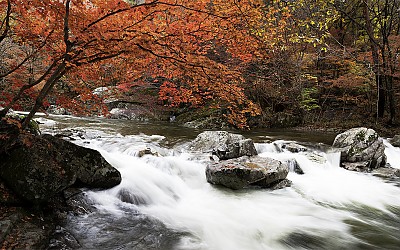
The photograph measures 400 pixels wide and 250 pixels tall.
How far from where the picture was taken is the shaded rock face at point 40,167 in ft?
13.4

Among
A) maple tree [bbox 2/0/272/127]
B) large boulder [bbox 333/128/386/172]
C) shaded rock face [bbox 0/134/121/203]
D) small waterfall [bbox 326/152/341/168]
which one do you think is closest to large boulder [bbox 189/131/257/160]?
small waterfall [bbox 326/152/341/168]

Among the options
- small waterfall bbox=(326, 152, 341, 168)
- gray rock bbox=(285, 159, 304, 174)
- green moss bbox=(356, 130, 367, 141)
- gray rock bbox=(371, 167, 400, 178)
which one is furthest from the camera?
green moss bbox=(356, 130, 367, 141)

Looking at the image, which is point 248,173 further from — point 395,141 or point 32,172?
point 395,141

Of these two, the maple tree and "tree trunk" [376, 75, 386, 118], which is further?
"tree trunk" [376, 75, 386, 118]

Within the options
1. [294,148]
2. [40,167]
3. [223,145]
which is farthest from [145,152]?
[294,148]

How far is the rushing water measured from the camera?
4523mm

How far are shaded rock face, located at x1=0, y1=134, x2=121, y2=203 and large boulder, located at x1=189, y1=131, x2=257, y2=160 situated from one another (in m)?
4.42

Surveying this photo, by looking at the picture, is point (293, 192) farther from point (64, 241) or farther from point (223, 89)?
point (64, 241)

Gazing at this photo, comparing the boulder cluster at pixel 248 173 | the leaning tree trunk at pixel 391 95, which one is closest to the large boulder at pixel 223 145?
the boulder cluster at pixel 248 173

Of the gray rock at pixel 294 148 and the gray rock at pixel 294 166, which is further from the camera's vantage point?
the gray rock at pixel 294 148

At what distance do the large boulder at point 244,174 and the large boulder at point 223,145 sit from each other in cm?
112

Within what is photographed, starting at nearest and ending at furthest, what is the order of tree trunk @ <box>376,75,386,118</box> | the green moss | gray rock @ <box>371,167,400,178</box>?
gray rock @ <box>371,167,400,178</box> → the green moss → tree trunk @ <box>376,75,386,118</box>

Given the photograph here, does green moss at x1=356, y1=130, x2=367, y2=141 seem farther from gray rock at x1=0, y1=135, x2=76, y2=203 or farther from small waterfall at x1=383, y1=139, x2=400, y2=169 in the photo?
gray rock at x1=0, y1=135, x2=76, y2=203

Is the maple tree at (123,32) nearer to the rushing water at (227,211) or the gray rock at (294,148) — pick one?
the rushing water at (227,211)
